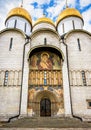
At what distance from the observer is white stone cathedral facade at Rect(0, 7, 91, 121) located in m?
10.1

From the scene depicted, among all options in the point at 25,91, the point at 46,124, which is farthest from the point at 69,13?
the point at 46,124

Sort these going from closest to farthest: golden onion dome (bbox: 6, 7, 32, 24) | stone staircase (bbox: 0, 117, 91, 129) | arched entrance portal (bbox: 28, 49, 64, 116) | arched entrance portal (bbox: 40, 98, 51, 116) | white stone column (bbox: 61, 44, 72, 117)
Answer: stone staircase (bbox: 0, 117, 91, 129) < white stone column (bbox: 61, 44, 72, 117) < arched entrance portal (bbox: 28, 49, 64, 116) < arched entrance portal (bbox: 40, 98, 51, 116) < golden onion dome (bbox: 6, 7, 32, 24)

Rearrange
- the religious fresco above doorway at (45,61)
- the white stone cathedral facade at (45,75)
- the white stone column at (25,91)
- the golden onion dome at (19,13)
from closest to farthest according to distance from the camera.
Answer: the white stone column at (25,91), the white stone cathedral facade at (45,75), the religious fresco above doorway at (45,61), the golden onion dome at (19,13)

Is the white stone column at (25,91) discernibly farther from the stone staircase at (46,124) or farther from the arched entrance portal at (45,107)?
the arched entrance portal at (45,107)

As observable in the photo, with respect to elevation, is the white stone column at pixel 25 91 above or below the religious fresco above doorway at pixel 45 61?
below

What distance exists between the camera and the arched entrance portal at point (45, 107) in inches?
407

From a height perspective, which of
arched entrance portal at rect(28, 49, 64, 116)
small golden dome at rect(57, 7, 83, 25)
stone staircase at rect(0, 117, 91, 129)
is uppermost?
small golden dome at rect(57, 7, 83, 25)

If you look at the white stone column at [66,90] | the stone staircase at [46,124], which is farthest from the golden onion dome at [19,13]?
the stone staircase at [46,124]

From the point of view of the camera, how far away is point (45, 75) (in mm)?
11211

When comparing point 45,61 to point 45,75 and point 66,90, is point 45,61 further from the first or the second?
point 66,90

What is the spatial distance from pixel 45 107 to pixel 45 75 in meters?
2.37

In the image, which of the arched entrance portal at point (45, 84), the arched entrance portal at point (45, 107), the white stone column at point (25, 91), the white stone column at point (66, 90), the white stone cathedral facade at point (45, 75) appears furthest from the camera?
the arched entrance portal at point (45, 107)

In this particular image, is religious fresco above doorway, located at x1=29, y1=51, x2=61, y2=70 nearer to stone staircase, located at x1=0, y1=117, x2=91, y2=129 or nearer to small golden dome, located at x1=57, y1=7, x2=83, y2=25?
stone staircase, located at x1=0, y1=117, x2=91, y2=129

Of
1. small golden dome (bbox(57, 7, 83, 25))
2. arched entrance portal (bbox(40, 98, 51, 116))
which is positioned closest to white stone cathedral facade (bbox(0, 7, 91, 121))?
arched entrance portal (bbox(40, 98, 51, 116))
